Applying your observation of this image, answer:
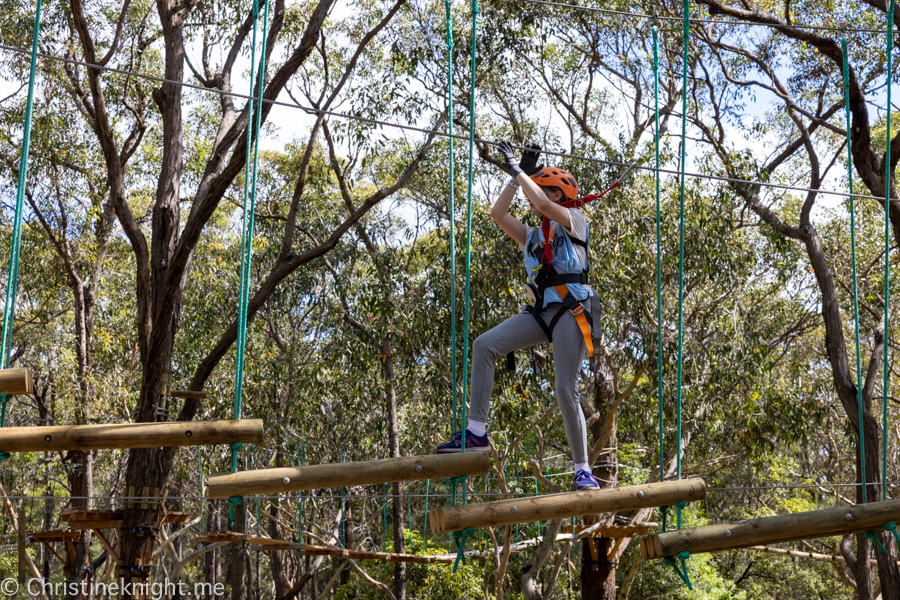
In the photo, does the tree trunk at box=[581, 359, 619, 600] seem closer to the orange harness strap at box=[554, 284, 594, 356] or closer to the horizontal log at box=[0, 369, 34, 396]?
the orange harness strap at box=[554, 284, 594, 356]

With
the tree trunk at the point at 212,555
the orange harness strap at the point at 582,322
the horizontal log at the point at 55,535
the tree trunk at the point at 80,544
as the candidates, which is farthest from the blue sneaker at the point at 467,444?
the tree trunk at the point at 212,555

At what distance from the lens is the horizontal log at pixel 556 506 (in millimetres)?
3256

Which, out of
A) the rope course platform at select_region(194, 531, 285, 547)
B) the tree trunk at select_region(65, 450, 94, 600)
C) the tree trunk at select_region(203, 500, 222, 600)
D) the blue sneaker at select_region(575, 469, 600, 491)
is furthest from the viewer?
the tree trunk at select_region(203, 500, 222, 600)

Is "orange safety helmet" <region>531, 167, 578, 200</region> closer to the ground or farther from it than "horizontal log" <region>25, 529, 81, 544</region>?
farther from it

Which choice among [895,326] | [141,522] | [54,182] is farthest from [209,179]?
[895,326]

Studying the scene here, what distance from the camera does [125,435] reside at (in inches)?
130

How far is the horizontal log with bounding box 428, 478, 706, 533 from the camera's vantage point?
3256 millimetres

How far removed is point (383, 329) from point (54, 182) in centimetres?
550

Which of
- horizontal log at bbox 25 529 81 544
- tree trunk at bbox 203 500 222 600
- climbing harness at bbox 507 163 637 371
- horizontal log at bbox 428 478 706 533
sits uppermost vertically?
climbing harness at bbox 507 163 637 371

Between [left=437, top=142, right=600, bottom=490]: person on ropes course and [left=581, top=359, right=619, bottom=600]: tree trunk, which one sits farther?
[left=581, top=359, right=619, bottom=600]: tree trunk

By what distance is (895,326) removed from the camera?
1273 centimetres

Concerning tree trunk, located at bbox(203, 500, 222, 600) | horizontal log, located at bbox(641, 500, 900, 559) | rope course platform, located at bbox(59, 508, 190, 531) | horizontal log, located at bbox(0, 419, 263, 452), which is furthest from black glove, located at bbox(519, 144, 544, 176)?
tree trunk, located at bbox(203, 500, 222, 600)

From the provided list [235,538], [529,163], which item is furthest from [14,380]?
[235,538]

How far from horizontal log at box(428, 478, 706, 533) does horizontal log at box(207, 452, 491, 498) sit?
0.48ft
